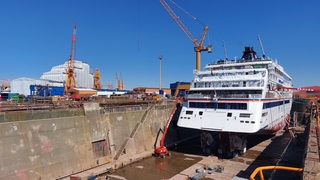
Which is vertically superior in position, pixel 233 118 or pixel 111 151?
pixel 233 118

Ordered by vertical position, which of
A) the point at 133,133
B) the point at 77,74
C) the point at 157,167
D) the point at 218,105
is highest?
the point at 77,74

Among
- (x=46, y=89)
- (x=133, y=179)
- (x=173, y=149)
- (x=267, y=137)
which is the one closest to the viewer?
(x=133, y=179)

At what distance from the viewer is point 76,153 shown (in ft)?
74.8

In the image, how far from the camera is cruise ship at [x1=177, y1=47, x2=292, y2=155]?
26.0 m

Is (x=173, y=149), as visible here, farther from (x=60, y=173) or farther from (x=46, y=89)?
(x=46, y=89)

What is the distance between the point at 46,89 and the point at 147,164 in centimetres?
3931

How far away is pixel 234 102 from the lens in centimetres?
2719

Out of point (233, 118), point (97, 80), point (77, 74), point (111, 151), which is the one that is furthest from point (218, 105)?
point (77, 74)

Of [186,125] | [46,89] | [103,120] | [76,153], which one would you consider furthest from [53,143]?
[46,89]

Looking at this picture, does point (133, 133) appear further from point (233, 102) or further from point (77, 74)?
point (77, 74)

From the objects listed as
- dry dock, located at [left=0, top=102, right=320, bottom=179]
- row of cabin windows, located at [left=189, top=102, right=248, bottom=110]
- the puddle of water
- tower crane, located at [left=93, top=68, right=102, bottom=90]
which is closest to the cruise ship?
row of cabin windows, located at [left=189, top=102, right=248, bottom=110]

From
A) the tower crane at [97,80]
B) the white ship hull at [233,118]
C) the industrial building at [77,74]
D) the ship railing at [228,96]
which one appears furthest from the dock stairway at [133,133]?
the industrial building at [77,74]

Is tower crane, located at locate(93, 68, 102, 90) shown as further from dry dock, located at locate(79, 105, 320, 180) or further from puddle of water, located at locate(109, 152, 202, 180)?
puddle of water, located at locate(109, 152, 202, 180)

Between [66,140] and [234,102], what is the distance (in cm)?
1821
